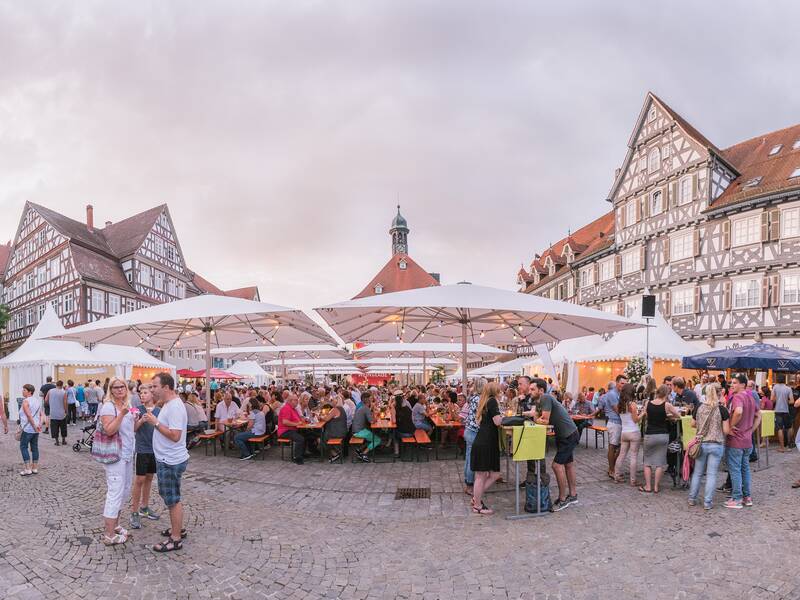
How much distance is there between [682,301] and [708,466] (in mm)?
21539

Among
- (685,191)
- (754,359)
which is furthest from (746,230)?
(754,359)

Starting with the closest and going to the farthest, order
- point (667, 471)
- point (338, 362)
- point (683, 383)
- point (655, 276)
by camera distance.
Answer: point (667, 471) → point (683, 383) → point (338, 362) → point (655, 276)

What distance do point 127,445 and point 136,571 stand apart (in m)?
1.39

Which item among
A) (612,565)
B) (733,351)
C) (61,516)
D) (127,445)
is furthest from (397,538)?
(733,351)

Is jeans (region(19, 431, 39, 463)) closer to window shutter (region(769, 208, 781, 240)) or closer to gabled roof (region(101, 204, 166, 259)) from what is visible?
window shutter (region(769, 208, 781, 240))

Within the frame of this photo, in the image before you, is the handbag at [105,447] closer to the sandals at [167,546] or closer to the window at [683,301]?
the sandals at [167,546]

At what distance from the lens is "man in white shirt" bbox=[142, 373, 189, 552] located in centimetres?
485

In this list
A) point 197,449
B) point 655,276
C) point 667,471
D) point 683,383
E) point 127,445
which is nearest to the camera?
point 127,445

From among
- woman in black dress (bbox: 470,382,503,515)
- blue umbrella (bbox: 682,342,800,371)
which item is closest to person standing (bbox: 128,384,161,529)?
woman in black dress (bbox: 470,382,503,515)

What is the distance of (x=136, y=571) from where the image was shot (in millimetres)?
4445

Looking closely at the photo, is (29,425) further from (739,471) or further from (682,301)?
(682,301)

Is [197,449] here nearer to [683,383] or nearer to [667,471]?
[667,471]

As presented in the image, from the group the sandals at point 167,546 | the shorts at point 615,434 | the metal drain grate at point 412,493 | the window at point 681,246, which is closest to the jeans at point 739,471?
the shorts at point 615,434

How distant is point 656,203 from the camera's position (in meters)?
26.8
